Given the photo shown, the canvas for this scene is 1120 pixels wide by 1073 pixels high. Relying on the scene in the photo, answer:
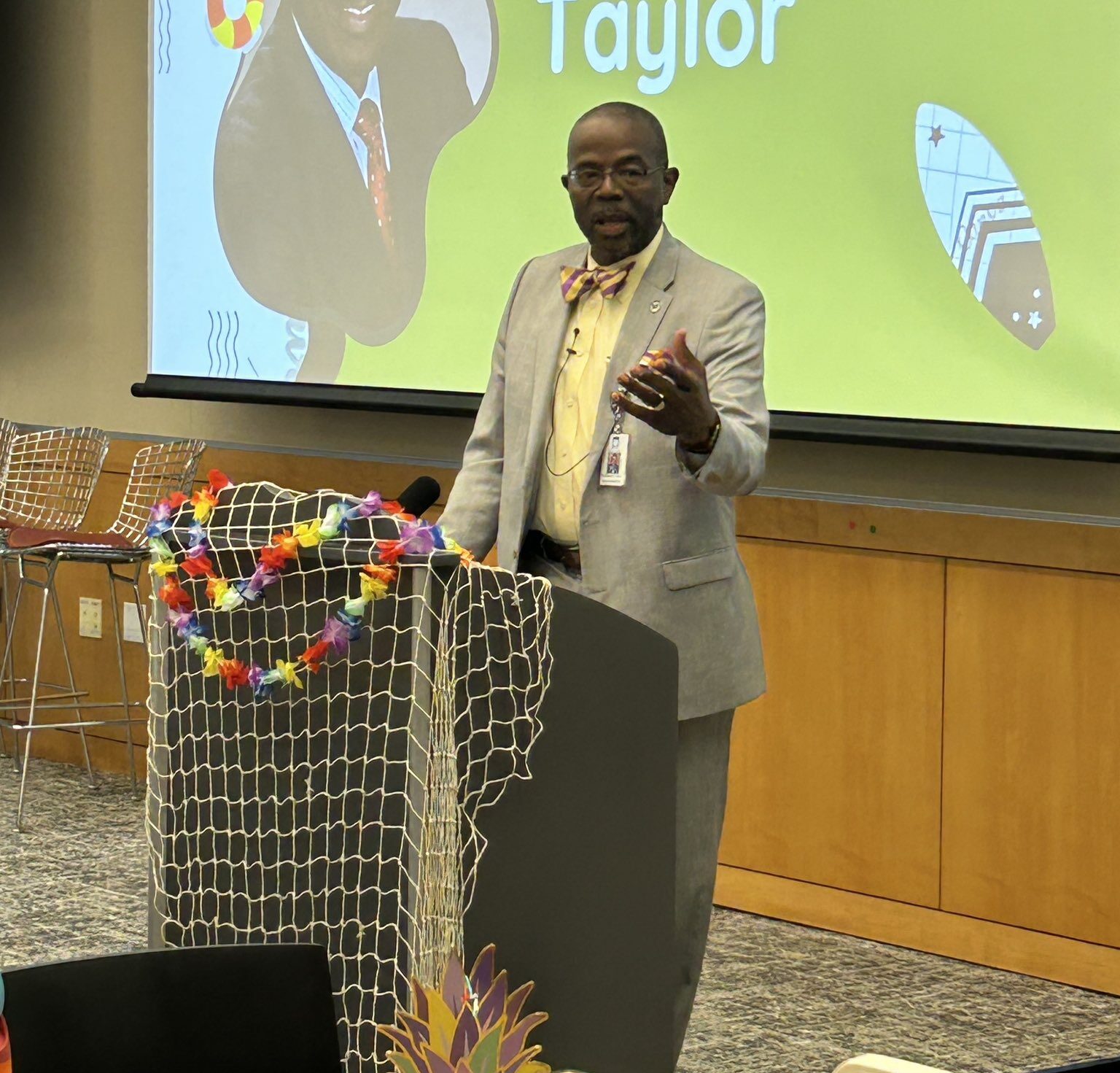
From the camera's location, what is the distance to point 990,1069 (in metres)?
3.43

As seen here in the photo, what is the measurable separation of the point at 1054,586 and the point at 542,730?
7.11 feet

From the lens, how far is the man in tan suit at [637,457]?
2645 millimetres

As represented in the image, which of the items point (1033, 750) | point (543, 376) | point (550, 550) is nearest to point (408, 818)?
point (550, 550)

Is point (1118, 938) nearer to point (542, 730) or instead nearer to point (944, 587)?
point (944, 587)

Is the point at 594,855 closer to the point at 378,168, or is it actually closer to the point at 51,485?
the point at 378,168

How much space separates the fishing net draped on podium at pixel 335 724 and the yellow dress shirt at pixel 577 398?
0.57 m

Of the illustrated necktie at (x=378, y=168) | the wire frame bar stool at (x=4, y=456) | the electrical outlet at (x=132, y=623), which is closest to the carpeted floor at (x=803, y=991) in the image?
the electrical outlet at (x=132, y=623)

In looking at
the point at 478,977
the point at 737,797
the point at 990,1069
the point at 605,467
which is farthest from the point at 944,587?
the point at 478,977

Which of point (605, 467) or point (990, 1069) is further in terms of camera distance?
point (990, 1069)

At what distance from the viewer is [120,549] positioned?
537cm

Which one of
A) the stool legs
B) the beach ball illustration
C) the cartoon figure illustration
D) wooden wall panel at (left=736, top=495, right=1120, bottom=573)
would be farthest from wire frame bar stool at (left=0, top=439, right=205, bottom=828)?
wooden wall panel at (left=736, top=495, right=1120, bottom=573)

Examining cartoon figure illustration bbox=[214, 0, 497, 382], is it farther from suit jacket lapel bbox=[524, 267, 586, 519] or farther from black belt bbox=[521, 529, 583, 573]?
black belt bbox=[521, 529, 583, 573]

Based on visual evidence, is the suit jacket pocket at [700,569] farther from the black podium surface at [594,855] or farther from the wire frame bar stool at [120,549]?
the wire frame bar stool at [120,549]

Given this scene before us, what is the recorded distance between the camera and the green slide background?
387 cm
